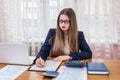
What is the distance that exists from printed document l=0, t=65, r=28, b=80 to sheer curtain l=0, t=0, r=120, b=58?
1.50 m

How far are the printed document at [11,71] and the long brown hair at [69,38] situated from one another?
22.6 inches

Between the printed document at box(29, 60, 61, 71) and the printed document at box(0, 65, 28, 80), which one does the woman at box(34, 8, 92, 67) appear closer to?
the printed document at box(29, 60, 61, 71)

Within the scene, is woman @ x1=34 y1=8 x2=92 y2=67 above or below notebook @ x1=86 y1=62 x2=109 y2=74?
above

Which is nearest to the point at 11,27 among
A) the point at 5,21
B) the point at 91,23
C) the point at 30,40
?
the point at 5,21

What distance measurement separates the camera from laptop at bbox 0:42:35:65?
1597mm

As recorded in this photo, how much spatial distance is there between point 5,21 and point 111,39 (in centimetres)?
161

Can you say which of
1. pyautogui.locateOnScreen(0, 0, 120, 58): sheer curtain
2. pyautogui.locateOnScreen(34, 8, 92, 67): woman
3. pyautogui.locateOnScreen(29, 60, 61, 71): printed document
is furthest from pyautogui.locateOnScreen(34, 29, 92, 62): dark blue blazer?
pyautogui.locateOnScreen(0, 0, 120, 58): sheer curtain

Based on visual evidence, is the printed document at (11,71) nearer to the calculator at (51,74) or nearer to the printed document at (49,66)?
the printed document at (49,66)

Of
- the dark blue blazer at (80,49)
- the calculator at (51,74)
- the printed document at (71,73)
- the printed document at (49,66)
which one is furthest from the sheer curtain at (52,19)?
the calculator at (51,74)

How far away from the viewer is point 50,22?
3.03 m

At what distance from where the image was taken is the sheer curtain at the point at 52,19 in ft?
9.41

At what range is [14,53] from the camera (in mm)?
1629

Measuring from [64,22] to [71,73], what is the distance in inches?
30.0

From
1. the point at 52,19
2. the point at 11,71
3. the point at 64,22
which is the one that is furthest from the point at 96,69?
the point at 52,19
